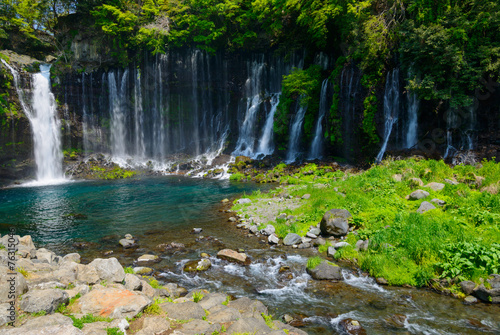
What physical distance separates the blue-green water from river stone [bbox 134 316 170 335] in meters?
8.15

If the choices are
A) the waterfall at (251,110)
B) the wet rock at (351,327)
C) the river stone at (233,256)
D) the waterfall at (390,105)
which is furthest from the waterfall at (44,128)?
the wet rock at (351,327)

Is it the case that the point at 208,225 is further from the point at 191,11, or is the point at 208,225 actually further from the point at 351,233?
the point at 191,11

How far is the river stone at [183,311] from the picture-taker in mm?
4739

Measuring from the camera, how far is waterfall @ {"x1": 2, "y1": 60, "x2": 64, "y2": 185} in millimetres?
32719

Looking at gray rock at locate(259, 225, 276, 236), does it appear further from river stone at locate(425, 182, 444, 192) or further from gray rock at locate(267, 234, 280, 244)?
river stone at locate(425, 182, 444, 192)

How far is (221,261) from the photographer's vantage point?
9164mm

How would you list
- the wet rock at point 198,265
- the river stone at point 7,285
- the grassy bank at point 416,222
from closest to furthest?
1. the river stone at point 7,285
2. the grassy bank at point 416,222
3. the wet rock at point 198,265

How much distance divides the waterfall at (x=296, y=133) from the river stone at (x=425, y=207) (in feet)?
63.6

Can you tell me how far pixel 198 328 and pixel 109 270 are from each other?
2.64 meters

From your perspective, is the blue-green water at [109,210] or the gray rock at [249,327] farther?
the blue-green water at [109,210]

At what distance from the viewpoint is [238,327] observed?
452 cm

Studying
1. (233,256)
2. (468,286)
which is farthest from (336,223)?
(468,286)

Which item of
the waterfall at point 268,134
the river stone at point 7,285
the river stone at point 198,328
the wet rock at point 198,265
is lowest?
the wet rock at point 198,265

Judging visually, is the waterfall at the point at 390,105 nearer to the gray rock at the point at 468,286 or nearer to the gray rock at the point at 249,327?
the gray rock at the point at 468,286
